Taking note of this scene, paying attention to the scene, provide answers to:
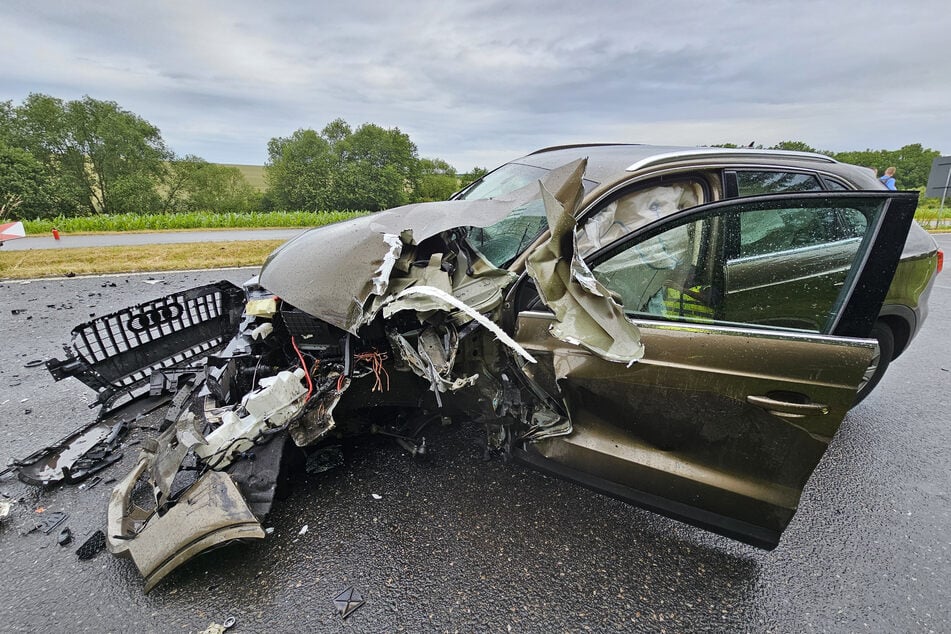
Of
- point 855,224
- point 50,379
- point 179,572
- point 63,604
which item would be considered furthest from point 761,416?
point 50,379

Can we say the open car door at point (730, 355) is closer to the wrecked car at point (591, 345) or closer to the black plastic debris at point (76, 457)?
the wrecked car at point (591, 345)

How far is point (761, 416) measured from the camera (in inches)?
65.4

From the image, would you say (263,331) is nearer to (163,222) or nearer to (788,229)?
(788,229)

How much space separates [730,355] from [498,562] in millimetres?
1363

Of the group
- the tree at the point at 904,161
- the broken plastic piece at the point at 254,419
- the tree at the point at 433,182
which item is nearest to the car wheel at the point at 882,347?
the broken plastic piece at the point at 254,419

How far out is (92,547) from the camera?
1.94 metres

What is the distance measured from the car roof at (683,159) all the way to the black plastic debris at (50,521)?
3.24 m

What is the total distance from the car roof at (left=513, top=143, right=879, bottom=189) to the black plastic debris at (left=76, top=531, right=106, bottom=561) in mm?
3003

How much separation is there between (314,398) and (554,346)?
4.16 feet

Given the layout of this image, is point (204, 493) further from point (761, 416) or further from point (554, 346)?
point (761, 416)

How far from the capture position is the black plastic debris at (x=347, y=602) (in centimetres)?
170

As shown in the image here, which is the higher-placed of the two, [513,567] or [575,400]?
[575,400]

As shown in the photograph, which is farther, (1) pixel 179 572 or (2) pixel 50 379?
(2) pixel 50 379

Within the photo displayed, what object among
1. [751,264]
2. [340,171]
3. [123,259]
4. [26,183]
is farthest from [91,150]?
[751,264]
